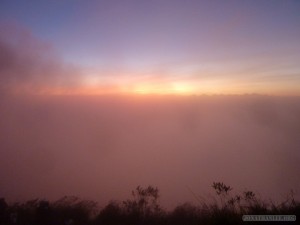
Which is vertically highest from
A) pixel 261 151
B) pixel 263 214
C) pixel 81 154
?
pixel 263 214

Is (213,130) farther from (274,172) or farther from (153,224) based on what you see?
(153,224)

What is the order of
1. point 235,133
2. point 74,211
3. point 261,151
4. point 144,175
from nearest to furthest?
point 74,211
point 144,175
point 261,151
point 235,133

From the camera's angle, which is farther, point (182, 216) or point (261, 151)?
point (261, 151)

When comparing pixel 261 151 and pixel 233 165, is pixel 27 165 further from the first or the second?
pixel 261 151

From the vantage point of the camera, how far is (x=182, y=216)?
1101cm

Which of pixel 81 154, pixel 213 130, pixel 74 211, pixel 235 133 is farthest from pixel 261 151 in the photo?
pixel 74 211

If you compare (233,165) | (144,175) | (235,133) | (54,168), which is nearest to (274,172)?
(233,165)

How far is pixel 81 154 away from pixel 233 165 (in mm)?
50546

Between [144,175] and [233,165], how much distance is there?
96.9 ft

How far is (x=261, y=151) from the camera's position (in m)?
117

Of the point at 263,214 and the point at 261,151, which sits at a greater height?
the point at 263,214

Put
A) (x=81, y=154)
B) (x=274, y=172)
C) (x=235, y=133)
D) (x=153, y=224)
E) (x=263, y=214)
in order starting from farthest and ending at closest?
Answer: (x=235, y=133) < (x=81, y=154) < (x=274, y=172) < (x=153, y=224) < (x=263, y=214)

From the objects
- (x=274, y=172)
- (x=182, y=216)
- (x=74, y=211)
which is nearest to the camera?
(x=182, y=216)

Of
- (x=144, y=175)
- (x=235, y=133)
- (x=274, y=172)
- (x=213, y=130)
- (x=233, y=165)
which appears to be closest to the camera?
(x=144, y=175)
